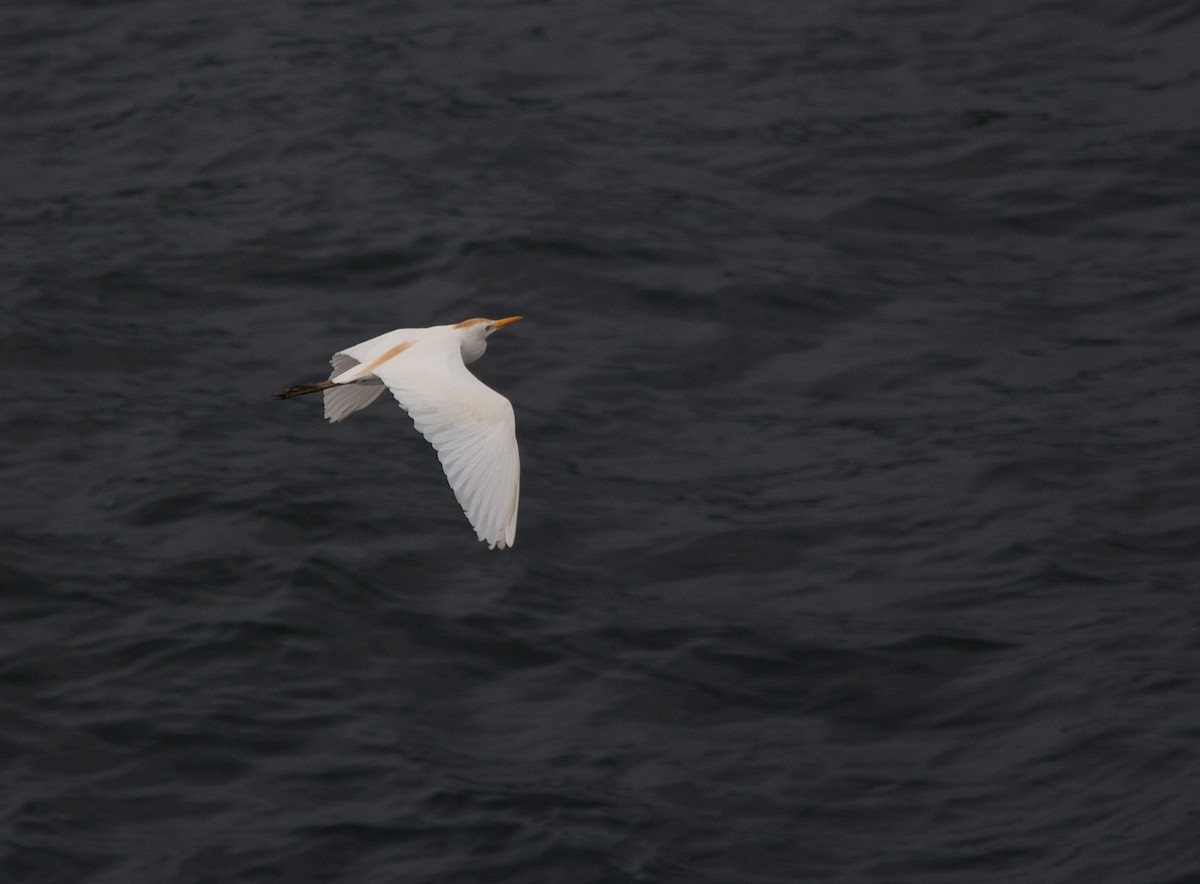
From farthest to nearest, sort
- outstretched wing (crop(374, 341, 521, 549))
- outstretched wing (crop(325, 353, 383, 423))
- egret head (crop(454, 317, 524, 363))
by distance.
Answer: outstretched wing (crop(325, 353, 383, 423))
egret head (crop(454, 317, 524, 363))
outstretched wing (crop(374, 341, 521, 549))

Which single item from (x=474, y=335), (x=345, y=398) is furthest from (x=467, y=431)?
(x=345, y=398)

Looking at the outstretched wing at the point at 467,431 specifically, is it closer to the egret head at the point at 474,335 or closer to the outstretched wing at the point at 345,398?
the egret head at the point at 474,335

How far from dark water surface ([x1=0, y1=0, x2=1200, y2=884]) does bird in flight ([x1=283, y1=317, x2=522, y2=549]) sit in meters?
1.83

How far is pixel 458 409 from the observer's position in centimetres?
778

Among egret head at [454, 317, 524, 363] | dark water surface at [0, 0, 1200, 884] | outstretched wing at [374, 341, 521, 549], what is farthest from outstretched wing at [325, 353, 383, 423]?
dark water surface at [0, 0, 1200, 884]

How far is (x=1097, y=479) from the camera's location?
36.5 feet

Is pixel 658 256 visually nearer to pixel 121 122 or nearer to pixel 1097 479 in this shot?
pixel 1097 479

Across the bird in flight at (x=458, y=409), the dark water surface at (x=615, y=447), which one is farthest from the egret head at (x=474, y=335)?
the dark water surface at (x=615, y=447)

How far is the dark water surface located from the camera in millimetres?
9023

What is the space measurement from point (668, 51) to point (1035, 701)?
745cm

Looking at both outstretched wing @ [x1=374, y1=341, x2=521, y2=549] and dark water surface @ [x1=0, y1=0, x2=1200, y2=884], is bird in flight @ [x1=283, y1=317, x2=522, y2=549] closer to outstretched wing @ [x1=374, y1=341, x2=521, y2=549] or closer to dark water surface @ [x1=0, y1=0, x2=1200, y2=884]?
outstretched wing @ [x1=374, y1=341, x2=521, y2=549]

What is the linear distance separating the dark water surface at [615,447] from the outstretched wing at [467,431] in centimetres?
211

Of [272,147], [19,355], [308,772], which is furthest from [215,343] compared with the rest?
[308,772]

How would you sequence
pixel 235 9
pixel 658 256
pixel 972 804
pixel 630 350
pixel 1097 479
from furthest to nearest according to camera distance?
pixel 235 9 → pixel 658 256 → pixel 630 350 → pixel 1097 479 → pixel 972 804
